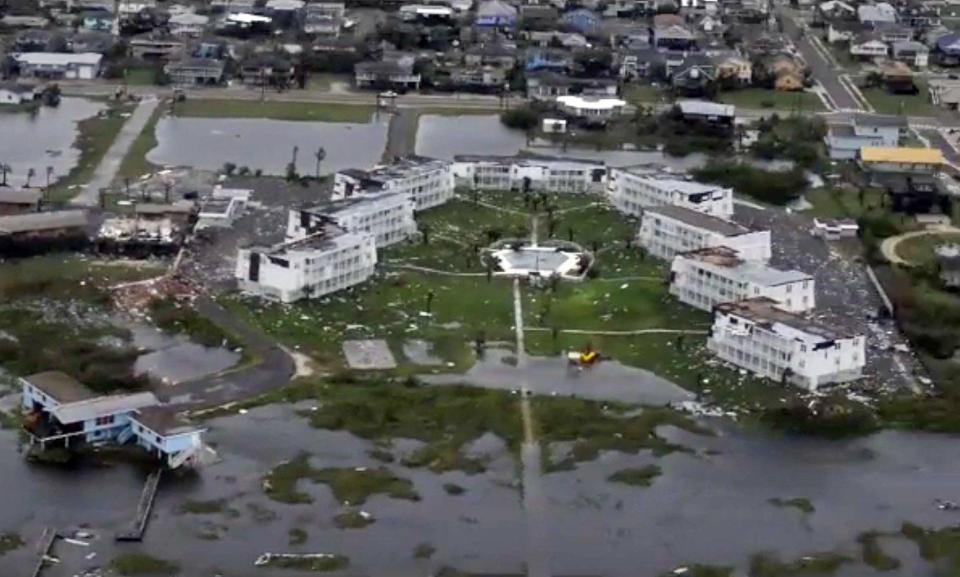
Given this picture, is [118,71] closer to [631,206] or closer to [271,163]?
[271,163]

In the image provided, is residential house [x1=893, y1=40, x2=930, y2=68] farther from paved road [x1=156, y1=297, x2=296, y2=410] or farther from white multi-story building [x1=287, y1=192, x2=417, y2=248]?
paved road [x1=156, y1=297, x2=296, y2=410]

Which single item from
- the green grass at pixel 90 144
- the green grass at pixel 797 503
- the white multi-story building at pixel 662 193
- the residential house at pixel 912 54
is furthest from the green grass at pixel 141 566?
the residential house at pixel 912 54

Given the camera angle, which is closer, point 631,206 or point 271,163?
point 631,206

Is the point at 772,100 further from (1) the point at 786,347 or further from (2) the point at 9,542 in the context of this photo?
(2) the point at 9,542

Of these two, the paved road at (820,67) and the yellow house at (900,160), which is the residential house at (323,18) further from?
the yellow house at (900,160)

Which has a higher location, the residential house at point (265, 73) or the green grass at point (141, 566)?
the residential house at point (265, 73)

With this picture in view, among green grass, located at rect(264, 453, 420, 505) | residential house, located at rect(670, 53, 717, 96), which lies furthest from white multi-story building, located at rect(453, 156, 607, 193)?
green grass, located at rect(264, 453, 420, 505)

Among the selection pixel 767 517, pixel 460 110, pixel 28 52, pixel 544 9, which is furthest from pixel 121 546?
pixel 544 9
